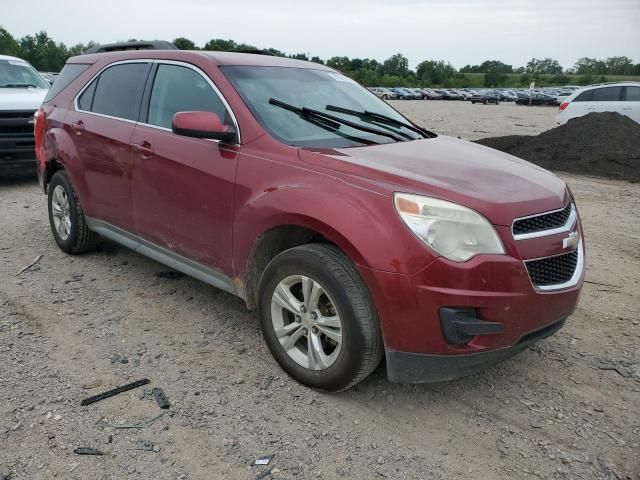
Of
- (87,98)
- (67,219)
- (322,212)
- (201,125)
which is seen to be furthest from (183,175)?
(67,219)

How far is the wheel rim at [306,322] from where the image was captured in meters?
2.98

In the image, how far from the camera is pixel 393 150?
A: 3393mm

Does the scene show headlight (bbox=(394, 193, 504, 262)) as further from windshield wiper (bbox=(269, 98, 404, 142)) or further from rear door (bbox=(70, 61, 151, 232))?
rear door (bbox=(70, 61, 151, 232))

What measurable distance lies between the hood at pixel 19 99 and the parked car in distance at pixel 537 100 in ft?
160

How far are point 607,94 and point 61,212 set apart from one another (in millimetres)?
14303

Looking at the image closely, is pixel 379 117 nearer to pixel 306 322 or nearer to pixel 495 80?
pixel 306 322

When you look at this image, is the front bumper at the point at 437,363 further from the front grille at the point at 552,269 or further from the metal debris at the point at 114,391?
the metal debris at the point at 114,391

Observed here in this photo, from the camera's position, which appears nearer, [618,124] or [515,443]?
[515,443]

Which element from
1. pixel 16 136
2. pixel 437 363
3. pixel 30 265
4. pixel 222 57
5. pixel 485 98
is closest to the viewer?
pixel 437 363

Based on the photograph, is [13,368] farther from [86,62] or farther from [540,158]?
[540,158]

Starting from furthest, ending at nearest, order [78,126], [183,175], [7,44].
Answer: [7,44] → [78,126] → [183,175]

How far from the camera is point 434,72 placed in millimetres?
121625

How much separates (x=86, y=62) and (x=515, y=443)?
4.68 meters

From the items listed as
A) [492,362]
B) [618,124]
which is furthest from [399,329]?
[618,124]
